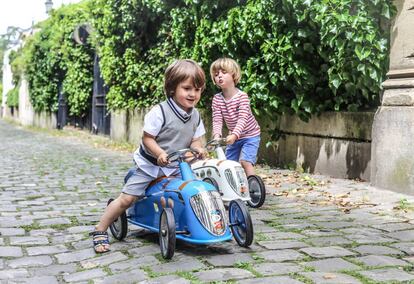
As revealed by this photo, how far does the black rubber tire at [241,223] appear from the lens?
3.55m

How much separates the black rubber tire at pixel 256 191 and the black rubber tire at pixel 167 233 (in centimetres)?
182

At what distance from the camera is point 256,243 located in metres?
3.84

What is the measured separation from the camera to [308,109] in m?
7.18

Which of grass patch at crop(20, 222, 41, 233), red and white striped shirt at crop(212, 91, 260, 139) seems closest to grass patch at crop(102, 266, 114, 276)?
grass patch at crop(20, 222, 41, 233)

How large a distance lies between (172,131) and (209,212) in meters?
0.63

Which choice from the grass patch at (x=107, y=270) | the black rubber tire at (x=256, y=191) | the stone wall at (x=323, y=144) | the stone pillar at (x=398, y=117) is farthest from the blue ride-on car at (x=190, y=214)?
the stone wall at (x=323, y=144)

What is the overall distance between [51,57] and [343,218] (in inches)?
737

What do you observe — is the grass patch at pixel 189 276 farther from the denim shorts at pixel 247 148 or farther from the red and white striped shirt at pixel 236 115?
the denim shorts at pixel 247 148

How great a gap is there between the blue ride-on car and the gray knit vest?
3.6 inches

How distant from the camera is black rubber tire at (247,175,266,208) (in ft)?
17.2

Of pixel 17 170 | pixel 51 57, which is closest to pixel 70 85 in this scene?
pixel 51 57

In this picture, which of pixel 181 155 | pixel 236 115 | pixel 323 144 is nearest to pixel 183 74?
pixel 181 155

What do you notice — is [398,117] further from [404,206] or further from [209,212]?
[209,212]

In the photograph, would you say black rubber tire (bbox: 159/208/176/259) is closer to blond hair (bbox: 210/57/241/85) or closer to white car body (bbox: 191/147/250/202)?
white car body (bbox: 191/147/250/202)
